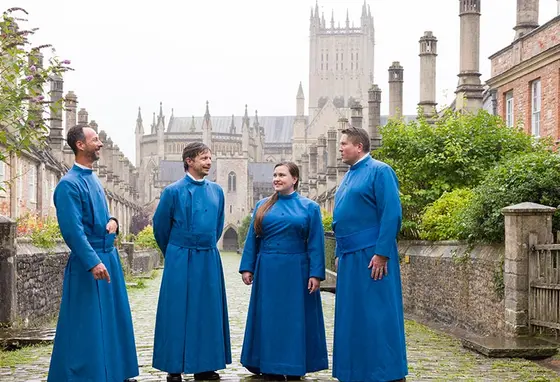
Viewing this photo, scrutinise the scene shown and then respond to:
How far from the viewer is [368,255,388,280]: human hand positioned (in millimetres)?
7195

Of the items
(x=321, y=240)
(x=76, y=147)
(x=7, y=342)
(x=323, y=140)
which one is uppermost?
(x=323, y=140)

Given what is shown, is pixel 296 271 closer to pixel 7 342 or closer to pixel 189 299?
pixel 189 299

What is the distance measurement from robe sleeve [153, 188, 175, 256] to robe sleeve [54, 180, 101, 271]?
3.41 ft

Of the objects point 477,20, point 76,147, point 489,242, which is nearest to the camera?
point 76,147

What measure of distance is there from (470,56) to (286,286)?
20104mm

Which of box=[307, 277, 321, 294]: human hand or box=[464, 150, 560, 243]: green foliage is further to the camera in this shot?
box=[464, 150, 560, 243]: green foliage

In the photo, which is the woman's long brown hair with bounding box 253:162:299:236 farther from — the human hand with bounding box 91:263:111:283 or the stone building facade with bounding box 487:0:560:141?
the stone building facade with bounding box 487:0:560:141

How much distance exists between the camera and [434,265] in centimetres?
1427

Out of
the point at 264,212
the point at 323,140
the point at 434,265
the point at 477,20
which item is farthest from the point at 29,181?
the point at 323,140

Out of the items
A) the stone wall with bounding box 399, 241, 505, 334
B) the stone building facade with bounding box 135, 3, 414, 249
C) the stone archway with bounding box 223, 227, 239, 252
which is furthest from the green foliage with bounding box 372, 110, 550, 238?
the stone archway with bounding box 223, 227, 239, 252

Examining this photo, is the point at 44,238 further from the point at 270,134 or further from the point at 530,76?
the point at 270,134

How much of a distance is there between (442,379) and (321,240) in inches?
64.0

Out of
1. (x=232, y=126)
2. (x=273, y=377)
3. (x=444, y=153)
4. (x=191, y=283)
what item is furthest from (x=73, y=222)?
(x=232, y=126)

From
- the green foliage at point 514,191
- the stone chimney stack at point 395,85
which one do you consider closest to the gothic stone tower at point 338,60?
the stone chimney stack at point 395,85
